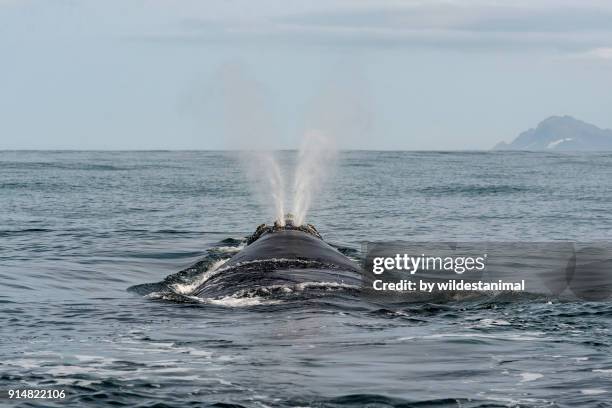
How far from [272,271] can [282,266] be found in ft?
2.13

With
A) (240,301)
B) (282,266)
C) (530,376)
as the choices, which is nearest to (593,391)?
(530,376)

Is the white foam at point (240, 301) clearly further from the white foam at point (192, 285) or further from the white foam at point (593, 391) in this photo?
the white foam at point (593, 391)

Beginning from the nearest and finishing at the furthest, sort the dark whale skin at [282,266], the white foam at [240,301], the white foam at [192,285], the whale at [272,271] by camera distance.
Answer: the white foam at [240,301] < the whale at [272,271] < the dark whale skin at [282,266] < the white foam at [192,285]

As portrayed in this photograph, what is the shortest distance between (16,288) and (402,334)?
11420mm

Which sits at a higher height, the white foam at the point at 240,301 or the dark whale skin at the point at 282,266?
the dark whale skin at the point at 282,266

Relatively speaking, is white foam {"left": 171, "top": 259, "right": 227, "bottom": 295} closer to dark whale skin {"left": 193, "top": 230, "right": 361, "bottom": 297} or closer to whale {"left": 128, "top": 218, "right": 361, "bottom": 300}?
whale {"left": 128, "top": 218, "right": 361, "bottom": 300}

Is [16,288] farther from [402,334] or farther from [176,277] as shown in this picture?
[402,334]

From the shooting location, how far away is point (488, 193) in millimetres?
67375

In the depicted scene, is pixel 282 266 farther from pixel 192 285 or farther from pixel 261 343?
pixel 261 343

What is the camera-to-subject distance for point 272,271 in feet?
A: 76.2

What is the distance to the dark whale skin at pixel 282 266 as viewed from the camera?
2239 centimetres

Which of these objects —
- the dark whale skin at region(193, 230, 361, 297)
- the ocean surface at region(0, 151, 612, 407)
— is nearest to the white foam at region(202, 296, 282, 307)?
the ocean surface at region(0, 151, 612, 407)

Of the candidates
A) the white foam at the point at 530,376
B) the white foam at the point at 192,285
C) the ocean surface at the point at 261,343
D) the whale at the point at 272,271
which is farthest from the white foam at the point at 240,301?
the white foam at the point at 530,376

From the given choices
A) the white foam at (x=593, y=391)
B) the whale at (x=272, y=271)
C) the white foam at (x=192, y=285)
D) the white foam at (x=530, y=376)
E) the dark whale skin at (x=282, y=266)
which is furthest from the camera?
the white foam at (x=192, y=285)
